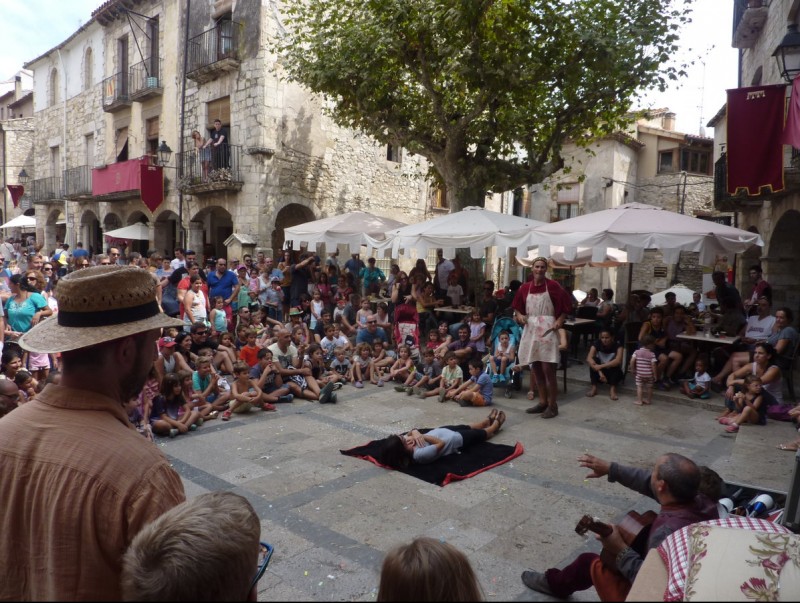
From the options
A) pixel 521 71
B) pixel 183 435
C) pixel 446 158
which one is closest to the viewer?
pixel 183 435

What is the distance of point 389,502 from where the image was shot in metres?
4.73

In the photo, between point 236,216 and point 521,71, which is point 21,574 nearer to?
point 521,71

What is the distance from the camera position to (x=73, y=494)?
1.44m

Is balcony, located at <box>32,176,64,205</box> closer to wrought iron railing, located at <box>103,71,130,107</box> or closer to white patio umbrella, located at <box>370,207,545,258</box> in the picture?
wrought iron railing, located at <box>103,71,130,107</box>

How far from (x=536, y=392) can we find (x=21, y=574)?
26.2ft

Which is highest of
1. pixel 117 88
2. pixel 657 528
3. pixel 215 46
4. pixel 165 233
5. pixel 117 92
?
pixel 215 46

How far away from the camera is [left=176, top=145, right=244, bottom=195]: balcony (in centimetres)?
1647

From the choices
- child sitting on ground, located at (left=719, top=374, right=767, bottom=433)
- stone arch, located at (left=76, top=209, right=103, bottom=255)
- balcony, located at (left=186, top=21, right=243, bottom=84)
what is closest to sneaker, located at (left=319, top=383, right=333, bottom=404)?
child sitting on ground, located at (left=719, top=374, right=767, bottom=433)

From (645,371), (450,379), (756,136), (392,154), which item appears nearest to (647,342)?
(645,371)

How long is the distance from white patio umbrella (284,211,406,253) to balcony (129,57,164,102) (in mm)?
9934

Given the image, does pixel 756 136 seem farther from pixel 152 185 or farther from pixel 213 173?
pixel 152 185

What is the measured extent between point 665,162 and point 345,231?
18.5 metres

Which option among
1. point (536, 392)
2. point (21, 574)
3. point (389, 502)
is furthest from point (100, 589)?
point (536, 392)

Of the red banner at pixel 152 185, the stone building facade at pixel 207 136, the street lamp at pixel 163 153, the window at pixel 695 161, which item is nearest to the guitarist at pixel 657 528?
the stone building facade at pixel 207 136
